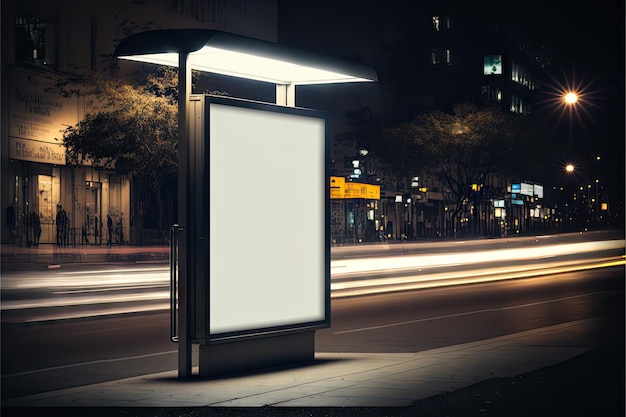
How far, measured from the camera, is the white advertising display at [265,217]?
11.0 m

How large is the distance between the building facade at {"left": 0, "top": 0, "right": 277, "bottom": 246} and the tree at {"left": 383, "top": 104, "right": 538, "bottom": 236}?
1894cm

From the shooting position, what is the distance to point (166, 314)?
20.6m

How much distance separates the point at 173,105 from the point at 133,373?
1523 inches

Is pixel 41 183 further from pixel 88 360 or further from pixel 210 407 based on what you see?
pixel 210 407

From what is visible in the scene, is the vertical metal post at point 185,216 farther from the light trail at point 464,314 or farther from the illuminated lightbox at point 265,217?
the light trail at point 464,314

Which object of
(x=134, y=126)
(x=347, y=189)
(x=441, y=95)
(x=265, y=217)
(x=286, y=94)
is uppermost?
(x=441, y=95)

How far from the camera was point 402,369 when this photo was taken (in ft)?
37.2

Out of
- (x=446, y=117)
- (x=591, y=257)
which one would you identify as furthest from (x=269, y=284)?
(x=446, y=117)

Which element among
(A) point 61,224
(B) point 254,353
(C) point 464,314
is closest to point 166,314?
(C) point 464,314

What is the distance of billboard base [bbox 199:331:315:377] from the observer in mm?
10992

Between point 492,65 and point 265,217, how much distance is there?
22.6 metres

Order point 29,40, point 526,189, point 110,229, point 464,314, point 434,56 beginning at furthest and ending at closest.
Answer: point 526,189
point 434,56
point 110,229
point 29,40
point 464,314

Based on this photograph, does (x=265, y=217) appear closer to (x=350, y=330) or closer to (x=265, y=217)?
(x=265, y=217)

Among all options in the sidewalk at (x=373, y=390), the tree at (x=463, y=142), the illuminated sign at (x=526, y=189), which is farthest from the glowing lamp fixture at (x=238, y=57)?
the illuminated sign at (x=526, y=189)
